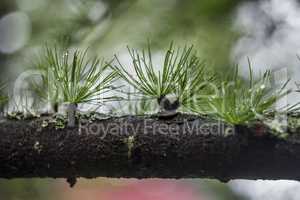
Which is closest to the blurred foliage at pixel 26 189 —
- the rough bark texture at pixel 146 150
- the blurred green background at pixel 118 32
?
the blurred green background at pixel 118 32

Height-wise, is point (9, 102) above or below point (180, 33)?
below

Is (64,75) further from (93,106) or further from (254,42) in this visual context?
(254,42)

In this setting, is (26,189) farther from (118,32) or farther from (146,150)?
(146,150)

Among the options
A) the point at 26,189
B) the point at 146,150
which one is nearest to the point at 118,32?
the point at 26,189

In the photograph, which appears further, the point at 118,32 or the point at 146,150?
the point at 118,32

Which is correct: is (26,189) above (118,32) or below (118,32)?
below

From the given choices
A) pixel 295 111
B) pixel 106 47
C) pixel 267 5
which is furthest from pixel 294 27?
pixel 295 111

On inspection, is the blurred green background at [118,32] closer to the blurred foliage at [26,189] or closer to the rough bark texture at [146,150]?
the blurred foliage at [26,189]
